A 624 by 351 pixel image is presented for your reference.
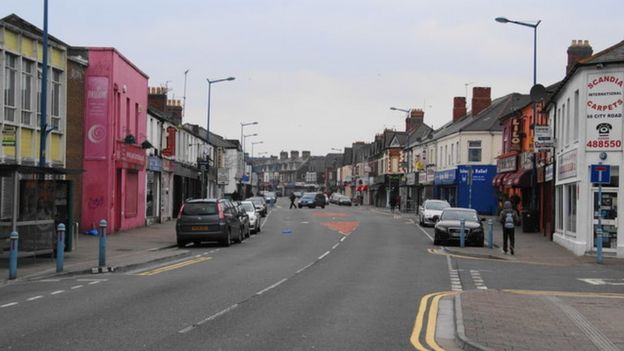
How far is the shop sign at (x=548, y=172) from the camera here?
33.5 m

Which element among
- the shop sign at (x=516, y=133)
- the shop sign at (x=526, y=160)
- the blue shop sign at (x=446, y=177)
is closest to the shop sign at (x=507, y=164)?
the shop sign at (x=516, y=133)

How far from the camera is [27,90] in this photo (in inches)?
1049

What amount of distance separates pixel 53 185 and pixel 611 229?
17.4 m

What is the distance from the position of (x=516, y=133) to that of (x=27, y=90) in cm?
2789

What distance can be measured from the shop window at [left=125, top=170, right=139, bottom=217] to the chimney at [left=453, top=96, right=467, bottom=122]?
40.6 metres

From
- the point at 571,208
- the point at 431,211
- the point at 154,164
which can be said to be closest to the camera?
the point at 571,208

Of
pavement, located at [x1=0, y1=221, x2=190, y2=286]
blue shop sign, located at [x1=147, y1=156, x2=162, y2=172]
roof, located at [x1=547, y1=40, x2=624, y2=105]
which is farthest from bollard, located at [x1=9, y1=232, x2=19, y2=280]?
blue shop sign, located at [x1=147, y1=156, x2=162, y2=172]

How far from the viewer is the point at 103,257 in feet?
63.4

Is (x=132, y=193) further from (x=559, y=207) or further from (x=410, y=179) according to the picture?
(x=410, y=179)

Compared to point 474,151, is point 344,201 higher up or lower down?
lower down

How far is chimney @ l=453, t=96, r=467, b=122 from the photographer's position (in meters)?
72.1

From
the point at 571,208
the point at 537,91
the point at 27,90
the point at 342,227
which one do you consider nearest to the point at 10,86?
the point at 27,90

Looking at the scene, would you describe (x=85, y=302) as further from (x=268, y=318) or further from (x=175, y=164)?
(x=175, y=164)

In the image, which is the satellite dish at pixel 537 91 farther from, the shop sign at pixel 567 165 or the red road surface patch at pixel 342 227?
the red road surface patch at pixel 342 227
